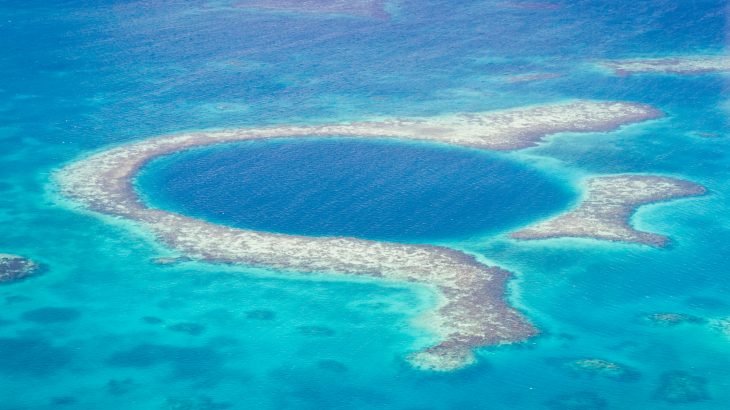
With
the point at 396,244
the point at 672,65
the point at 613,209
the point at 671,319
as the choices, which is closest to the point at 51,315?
the point at 396,244

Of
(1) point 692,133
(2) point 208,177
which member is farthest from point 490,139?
(2) point 208,177

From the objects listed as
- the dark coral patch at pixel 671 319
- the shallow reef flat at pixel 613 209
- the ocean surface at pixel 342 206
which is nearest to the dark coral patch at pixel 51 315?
the ocean surface at pixel 342 206

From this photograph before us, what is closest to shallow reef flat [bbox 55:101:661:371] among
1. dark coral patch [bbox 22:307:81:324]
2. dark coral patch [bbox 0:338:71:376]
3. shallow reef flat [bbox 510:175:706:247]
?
shallow reef flat [bbox 510:175:706:247]

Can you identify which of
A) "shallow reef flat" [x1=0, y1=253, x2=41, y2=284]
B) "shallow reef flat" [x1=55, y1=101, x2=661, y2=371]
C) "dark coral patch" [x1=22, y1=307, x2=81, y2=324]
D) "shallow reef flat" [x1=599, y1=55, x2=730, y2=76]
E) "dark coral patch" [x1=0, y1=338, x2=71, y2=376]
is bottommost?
"dark coral patch" [x1=0, y1=338, x2=71, y2=376]

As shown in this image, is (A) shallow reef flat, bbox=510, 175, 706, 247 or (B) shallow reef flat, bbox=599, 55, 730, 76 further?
(B) shallow reef flat, bbox=599, 55, 730, 76

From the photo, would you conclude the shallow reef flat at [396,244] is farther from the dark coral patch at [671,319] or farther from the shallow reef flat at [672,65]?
the shallow reef flat at [672,65]

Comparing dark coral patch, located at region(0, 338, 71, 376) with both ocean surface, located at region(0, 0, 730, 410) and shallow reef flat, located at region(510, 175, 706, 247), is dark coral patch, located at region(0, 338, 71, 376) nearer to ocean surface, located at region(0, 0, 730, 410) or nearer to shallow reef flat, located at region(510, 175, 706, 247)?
ocean surface, located at region(0, 0, 730, 410)
